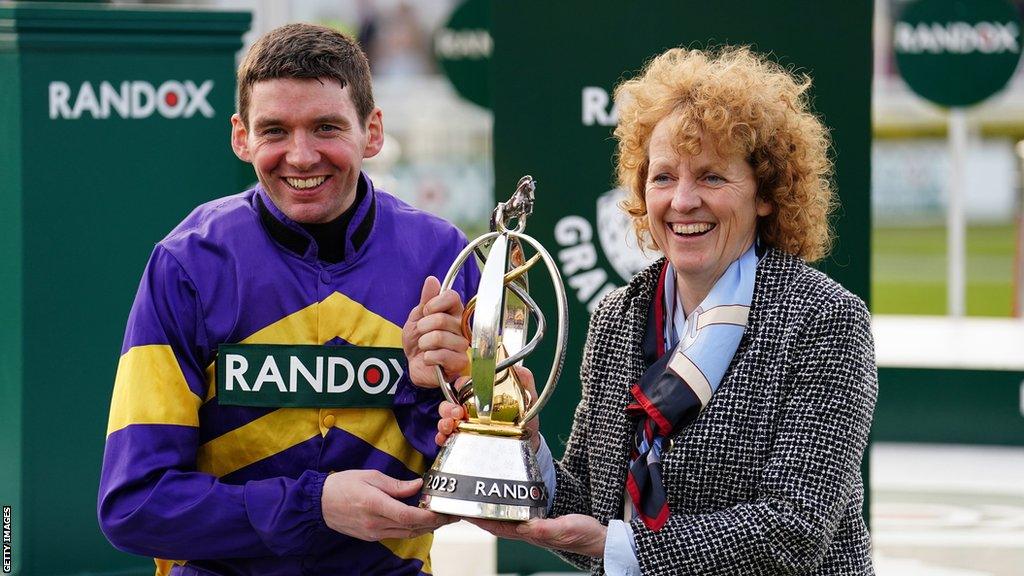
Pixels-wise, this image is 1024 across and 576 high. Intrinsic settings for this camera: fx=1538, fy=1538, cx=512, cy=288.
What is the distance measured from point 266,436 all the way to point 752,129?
1.01m

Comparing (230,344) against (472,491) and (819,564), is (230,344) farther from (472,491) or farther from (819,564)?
(819,564)

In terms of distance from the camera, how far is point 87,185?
4797mm

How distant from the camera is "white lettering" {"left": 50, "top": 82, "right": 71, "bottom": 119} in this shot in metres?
4.76

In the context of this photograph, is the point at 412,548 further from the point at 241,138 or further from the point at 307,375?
the point at 241,138

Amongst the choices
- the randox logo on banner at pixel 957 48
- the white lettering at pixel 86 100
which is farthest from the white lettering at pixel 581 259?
the randox logo on banner at pixel 957 48

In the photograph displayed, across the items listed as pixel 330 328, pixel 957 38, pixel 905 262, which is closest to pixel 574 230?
pixel 330 328

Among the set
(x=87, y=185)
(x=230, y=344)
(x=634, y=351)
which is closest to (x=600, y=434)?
(x=634, y=351)

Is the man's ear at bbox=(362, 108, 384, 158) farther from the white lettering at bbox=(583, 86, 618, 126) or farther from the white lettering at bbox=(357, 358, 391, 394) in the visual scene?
the white lettering at bbox=(583, 86, 618, 126)

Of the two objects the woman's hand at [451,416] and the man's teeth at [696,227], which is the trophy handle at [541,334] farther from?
the man's teeth at [696,227]

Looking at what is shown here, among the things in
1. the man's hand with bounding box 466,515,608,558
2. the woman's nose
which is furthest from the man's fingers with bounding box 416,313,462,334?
the woman's nose

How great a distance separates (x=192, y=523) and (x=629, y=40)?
103 inches

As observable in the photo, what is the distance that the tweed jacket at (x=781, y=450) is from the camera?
8.39 feet

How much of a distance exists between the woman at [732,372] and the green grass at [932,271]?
11.3 metres

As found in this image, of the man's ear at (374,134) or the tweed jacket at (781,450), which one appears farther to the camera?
the man's ear at (374,134)
